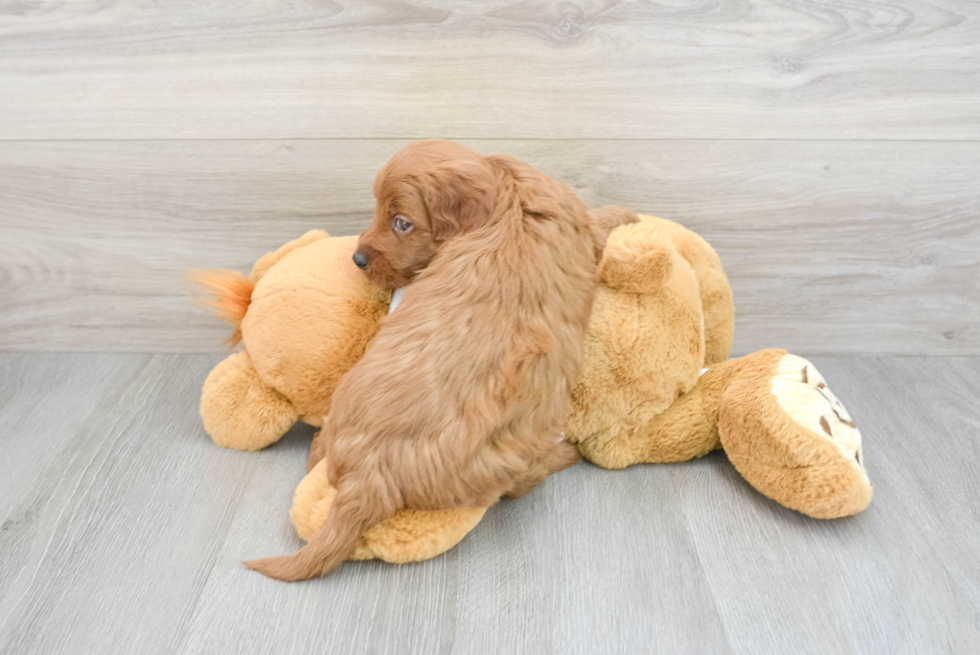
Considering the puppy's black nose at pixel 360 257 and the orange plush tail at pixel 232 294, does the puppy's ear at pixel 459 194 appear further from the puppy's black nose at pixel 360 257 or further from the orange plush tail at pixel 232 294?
the orange plush tail at pixel 232 294

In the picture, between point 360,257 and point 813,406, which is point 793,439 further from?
point 360,257

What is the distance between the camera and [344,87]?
102 centimetres

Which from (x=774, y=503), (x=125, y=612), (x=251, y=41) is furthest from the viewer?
(x=251, y=41)

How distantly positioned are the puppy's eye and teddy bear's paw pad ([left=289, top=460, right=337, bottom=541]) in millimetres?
278

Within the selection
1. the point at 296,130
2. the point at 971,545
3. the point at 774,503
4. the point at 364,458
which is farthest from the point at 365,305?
the point at 971,545

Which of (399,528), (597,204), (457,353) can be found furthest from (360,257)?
(597,204)

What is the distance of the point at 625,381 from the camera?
2.79 feet

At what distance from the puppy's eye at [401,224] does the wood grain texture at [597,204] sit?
0.99 feet

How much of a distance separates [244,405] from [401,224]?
1.13ft

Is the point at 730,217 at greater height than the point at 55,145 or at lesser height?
lesser

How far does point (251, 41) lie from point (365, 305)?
439 mm

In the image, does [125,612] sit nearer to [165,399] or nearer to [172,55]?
[165,399]

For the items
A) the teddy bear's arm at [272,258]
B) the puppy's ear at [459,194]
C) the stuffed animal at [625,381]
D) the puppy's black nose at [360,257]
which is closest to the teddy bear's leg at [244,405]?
the stuffed animal at [625,381]

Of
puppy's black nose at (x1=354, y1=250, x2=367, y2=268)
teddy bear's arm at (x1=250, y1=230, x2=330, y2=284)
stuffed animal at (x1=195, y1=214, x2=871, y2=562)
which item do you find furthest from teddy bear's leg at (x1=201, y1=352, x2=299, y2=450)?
puppy's black nose at (x1=354, y1=250, x2=367, y2=268)
